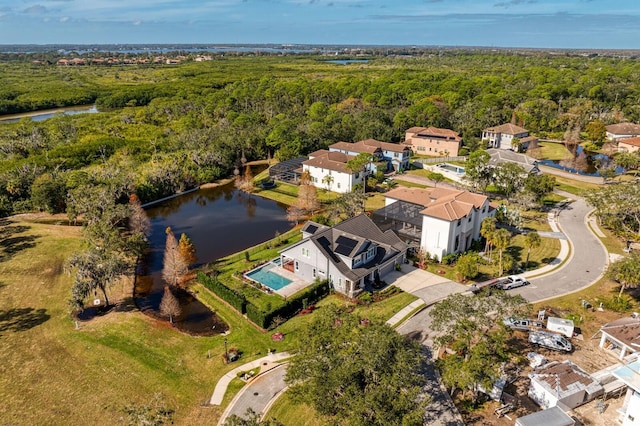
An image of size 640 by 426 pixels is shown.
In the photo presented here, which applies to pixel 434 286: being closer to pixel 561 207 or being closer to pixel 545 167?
pixel 561 207

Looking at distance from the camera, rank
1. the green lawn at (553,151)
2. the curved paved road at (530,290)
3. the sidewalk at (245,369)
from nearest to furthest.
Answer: the curved paved road at (530,290) < the sidewalk at (245,369) < the green lawn at (553,151)

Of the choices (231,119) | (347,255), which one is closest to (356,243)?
(347,255)

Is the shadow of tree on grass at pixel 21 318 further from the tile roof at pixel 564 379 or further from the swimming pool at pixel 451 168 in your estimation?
the swimming pool at pixel 451 168

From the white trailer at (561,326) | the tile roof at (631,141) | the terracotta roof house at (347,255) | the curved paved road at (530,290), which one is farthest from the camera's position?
the tile roof at (631,141)

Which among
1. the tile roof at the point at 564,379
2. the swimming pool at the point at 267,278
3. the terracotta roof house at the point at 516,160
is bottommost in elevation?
the swimming pool at the point at 267,278

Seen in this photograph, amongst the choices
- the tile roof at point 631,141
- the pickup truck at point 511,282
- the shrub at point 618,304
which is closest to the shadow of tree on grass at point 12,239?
the pickup truck at point 511,282

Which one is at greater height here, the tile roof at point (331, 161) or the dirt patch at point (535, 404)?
the tile roof at point (331, 161)
